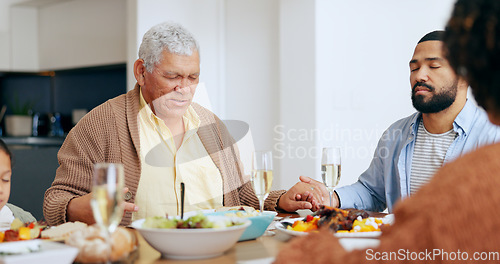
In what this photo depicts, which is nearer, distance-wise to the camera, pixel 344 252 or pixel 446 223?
pixel 446 223

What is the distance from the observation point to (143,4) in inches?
161

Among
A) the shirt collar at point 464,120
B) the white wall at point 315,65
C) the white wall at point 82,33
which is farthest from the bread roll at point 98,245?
the white wall at point 82,33

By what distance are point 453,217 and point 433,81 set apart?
1.73 m

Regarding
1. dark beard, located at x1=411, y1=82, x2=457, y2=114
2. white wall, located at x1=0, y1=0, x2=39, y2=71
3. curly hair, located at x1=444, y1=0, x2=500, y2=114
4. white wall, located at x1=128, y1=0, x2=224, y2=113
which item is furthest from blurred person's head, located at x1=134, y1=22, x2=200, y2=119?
white wall, located at x1=0, y1=0, x2=39, y2=71

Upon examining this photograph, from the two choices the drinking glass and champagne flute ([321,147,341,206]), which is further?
champagne flute ([321,147,341,206])

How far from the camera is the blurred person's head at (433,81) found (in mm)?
2320

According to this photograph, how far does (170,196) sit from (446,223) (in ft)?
4.88

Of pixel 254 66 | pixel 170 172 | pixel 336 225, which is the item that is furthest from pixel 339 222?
pixel 254 66

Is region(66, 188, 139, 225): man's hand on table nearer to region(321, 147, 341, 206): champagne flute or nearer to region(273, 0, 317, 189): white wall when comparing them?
region(321, 147, 341, 206): champagne flute

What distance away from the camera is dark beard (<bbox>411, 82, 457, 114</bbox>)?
2305 mm

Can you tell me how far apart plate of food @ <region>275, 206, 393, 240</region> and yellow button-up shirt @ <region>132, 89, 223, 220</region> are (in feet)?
2.24

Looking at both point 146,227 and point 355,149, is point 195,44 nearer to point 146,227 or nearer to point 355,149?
point 146,227

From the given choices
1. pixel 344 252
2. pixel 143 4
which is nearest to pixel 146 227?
pixel 344 252

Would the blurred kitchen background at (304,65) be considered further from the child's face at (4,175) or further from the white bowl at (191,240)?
the white bowl at (191,240)
